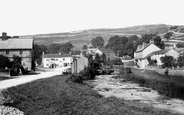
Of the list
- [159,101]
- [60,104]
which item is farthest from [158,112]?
[60,104]

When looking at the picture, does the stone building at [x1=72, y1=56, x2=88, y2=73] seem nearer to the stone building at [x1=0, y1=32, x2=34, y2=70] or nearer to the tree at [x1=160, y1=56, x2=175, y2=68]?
the stone building at [x1=0, y1=32, x2=34, y2=70]

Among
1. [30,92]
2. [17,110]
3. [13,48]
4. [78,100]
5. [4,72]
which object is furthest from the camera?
[13,48]

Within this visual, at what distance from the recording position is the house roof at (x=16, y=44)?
184ft

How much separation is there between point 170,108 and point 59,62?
84194mm

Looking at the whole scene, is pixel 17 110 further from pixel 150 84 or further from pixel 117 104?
pixel 150 84

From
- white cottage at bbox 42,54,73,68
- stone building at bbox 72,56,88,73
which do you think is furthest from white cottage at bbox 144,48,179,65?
white cottage at bbox 42,54,73,68

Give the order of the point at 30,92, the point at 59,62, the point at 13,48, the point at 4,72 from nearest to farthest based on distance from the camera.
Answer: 1. the point at 30,92
2. the point at 4,72
3. the point at 13,48
4. the point at 59,62

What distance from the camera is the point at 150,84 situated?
114 ft

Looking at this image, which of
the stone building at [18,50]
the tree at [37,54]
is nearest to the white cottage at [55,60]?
the tree at [37,54]

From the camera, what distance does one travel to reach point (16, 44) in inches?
2238

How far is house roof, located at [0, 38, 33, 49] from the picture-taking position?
184ft

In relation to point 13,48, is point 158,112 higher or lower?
lower

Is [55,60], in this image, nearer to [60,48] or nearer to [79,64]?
[79,64]

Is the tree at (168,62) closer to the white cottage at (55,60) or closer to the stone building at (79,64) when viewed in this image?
the stone building at (79,64)
